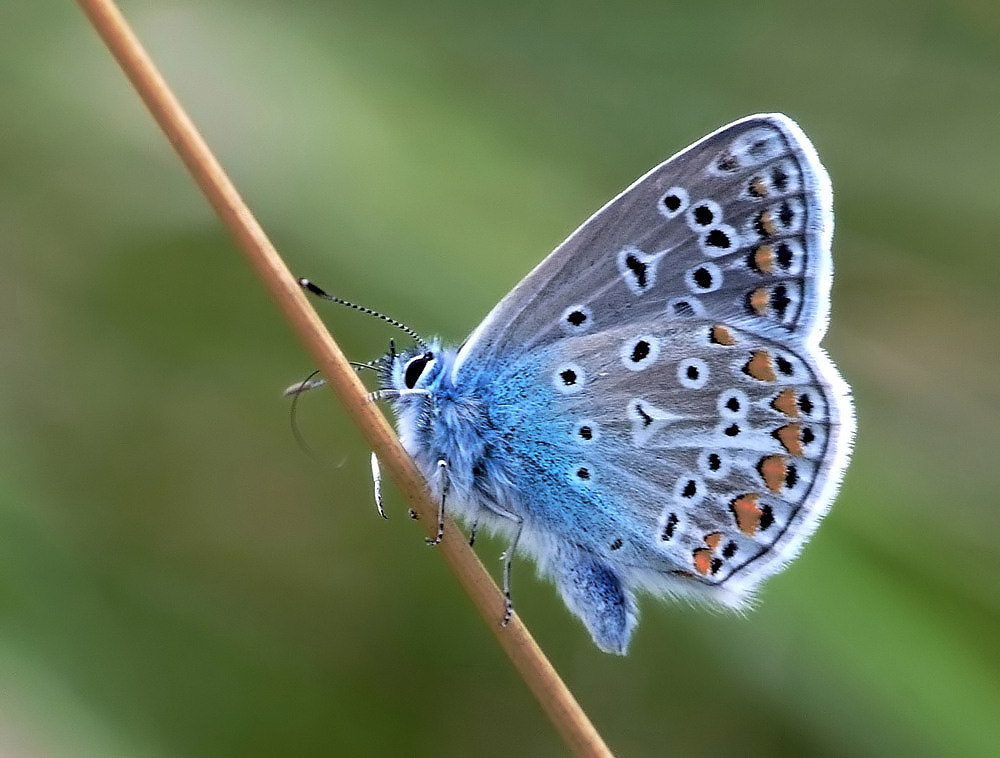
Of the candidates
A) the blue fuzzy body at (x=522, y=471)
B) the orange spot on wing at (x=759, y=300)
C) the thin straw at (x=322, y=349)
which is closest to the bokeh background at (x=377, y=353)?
the blue fuzzy body at (x=522, y=471)

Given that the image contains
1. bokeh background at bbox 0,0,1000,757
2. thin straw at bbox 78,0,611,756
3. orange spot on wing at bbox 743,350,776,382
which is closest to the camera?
thin straw at bbox 78,0,611,756

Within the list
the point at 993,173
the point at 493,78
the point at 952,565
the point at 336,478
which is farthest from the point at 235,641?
the point at 993,173

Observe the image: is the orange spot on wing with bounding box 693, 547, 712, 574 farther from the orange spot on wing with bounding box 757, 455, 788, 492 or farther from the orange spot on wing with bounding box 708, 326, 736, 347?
the orange spot on wing with bounding box 708, 326, 736, 347

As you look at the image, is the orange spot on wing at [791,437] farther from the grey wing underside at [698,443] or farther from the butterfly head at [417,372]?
the butterfly head at [417,372]

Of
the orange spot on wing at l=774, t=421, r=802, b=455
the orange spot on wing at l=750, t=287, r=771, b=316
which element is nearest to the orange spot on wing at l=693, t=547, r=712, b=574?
the orange spot on wing at l=774, t=421, r=802, b=455

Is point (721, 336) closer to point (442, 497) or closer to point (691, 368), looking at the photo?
point (691, 368)

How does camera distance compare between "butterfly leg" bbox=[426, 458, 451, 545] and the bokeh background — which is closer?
"butterfly leg" bbox=[426, 458, 451, 545]

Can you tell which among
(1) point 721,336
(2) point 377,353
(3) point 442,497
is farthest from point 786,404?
(2) point 377,353
